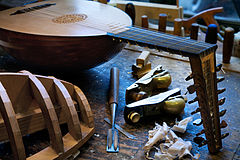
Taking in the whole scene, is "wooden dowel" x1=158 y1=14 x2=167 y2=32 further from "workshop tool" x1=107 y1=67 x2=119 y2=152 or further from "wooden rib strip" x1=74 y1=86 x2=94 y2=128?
"wooden rib strip" x1=74 y1=86 x2=94 y2=128

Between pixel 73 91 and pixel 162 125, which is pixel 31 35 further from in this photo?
pixel 162 125

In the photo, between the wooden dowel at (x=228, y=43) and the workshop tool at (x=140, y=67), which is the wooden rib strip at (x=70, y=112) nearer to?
the workshop tool at (x=140, y=67)

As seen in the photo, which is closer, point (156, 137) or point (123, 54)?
point (156, 137)

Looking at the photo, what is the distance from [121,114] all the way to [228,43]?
2.39 ft

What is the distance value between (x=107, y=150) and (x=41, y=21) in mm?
686

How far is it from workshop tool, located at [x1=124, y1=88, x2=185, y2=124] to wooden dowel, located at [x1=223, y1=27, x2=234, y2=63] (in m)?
0.54

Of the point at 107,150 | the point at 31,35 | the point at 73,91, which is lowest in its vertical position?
the point at 107,150

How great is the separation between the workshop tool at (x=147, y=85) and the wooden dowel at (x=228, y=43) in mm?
420

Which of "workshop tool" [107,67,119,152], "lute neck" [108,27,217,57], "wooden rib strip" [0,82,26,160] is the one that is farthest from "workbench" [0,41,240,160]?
"lute neck" [108,27,217,57]

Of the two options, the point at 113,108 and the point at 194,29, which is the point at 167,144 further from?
the point at 194,29

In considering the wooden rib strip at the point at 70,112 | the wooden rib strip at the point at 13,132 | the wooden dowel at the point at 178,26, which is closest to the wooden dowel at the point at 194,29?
the wooden dowel at the point at 178,26

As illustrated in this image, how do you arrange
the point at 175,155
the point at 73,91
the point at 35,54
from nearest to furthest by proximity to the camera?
the point at 175,155 < the point at 73,91 < the point at 35,54

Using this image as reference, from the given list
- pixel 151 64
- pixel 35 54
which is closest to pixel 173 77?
pixel 151 64

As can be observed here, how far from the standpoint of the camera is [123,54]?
1788 mm
